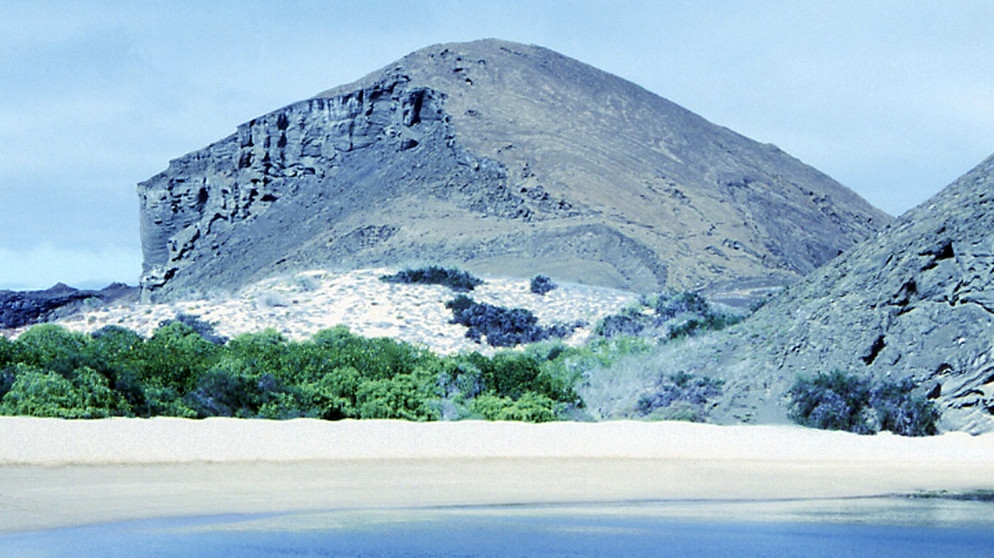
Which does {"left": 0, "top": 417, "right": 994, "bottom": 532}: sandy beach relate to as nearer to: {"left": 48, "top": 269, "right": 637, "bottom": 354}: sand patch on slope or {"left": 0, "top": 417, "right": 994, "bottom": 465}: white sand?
{"left": 0, "top": 417, "right": 994, "bottom": 465}: white sand

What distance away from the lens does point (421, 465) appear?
14250mm

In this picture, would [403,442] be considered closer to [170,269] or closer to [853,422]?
[853,422]

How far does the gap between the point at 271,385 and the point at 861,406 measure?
28.2 feet

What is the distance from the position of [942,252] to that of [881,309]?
56.3 inches

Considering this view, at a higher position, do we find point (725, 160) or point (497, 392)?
point (725, 160)

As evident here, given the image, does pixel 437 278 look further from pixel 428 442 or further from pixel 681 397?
pixel 428 442

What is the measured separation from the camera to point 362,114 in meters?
79.1

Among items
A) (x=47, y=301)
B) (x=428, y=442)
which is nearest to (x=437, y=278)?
(x=428, y=442)

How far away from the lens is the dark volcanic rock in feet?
260

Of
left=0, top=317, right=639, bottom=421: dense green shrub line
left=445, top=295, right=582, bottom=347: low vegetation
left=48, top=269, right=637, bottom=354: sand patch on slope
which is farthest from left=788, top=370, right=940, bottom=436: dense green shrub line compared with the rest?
left=445, top=295, right=582, bottom=347: low vegetation

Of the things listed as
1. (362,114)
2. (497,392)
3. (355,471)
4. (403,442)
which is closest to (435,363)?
(497,392)

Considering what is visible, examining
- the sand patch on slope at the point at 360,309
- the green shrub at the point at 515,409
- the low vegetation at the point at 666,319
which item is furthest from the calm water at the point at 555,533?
the sand patch on slope at the point at 360,309

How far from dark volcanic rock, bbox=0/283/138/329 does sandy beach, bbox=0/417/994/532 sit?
55.0 m

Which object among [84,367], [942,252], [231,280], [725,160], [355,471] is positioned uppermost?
[725,160]
